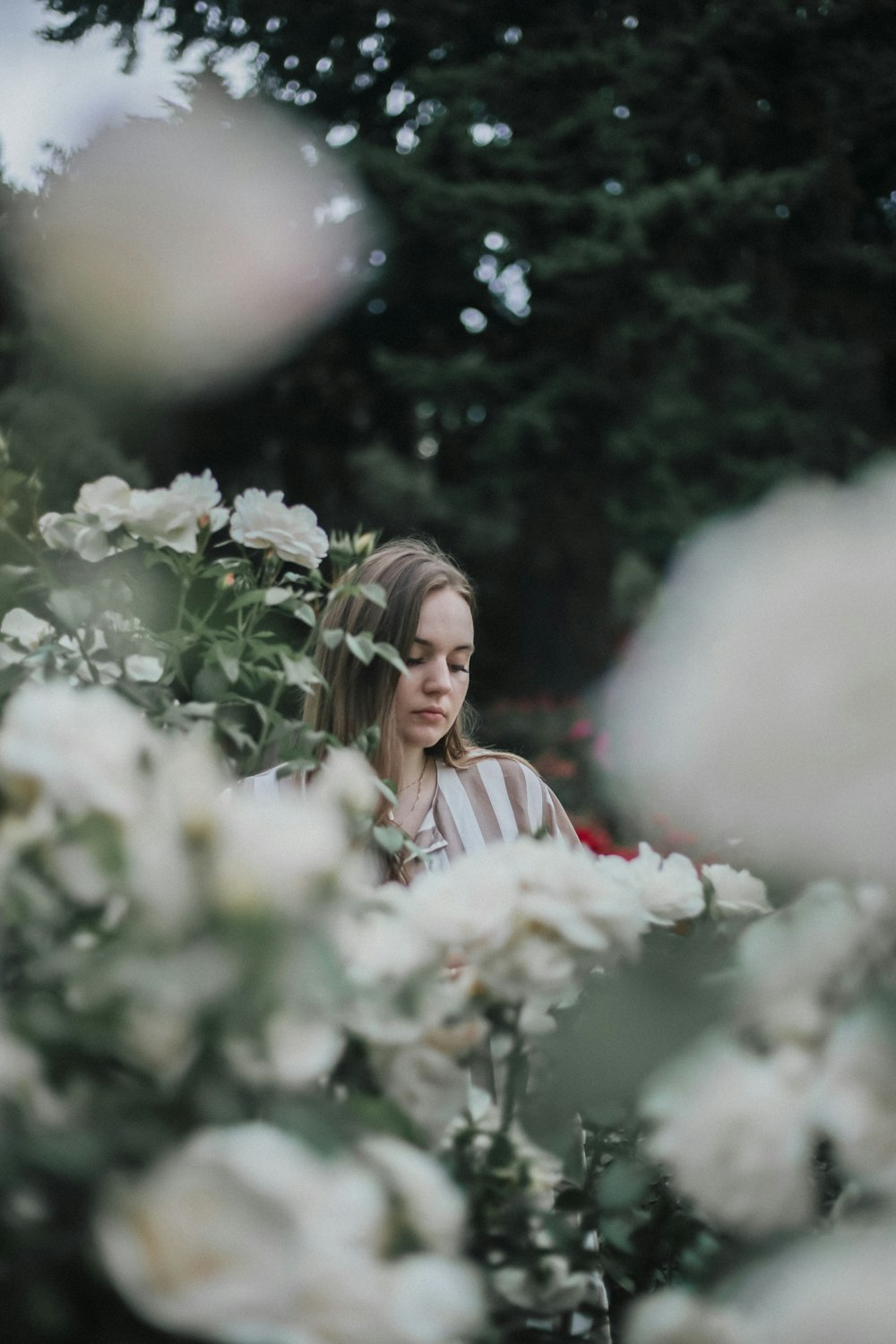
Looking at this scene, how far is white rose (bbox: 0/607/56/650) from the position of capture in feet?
3.89

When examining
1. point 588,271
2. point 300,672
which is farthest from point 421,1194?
point 588,271

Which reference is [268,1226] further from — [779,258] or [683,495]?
[779,258]

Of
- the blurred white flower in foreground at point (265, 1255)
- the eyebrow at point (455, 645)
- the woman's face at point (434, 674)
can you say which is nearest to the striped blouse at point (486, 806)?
the woman's face at point (434, 674)

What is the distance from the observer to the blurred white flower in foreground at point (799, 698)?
0.69m

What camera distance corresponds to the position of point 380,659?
1.89 m

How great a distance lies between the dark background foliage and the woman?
471 cm

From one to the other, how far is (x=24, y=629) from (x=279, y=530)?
274 millimetres

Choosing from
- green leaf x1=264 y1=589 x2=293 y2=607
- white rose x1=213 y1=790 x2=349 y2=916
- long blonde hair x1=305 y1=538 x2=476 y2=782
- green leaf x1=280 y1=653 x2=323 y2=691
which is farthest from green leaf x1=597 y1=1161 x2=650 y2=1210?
long blonde hair x1=305 y1=538 x2=476 y2=782

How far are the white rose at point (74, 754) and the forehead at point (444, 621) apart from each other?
1161 mm

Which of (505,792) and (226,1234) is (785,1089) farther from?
(505,792)

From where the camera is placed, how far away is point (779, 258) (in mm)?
7297

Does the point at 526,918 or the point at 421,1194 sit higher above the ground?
the point at 526,918

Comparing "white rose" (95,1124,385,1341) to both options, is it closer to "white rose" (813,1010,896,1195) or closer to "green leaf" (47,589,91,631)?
"white rose" (813,1010,896,1195)

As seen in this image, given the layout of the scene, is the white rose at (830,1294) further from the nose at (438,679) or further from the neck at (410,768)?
the neck at (410,768)
